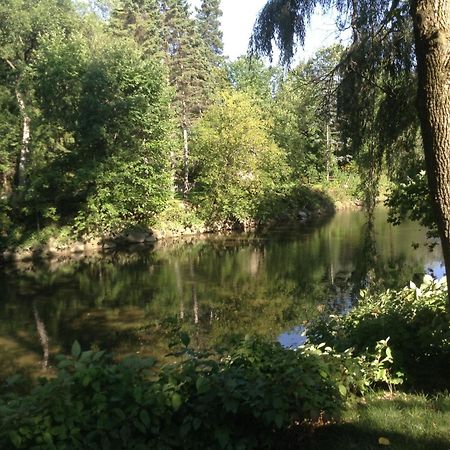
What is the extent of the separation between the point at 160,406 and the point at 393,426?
174 centimetres

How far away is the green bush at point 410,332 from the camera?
434 centimetres

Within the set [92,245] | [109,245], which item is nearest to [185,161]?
[109,245]

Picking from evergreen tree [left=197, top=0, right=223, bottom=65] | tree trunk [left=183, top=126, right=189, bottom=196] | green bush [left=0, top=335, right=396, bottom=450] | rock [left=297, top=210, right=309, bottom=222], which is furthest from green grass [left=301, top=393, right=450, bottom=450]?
evergreen tree [left=197, top=0, right=223, bottom=65]

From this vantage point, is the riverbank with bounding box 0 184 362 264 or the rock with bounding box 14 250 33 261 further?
the riverbank with bounding box 0 184 362 264

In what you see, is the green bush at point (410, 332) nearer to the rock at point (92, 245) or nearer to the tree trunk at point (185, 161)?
→ the rock at point (92, 245)

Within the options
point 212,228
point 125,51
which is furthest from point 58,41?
point 212,228

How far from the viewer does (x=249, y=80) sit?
37781mm

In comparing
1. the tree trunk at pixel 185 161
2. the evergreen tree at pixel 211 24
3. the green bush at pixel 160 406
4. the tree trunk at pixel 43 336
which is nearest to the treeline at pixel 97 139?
the tree trunk at pixel 185 161

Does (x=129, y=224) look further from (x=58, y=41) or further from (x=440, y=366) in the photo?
(x=440, y=366)

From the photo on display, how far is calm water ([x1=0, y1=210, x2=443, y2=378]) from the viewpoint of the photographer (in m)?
9.55

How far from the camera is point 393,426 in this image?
3412 mm

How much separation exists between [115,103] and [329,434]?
2036 centimetres

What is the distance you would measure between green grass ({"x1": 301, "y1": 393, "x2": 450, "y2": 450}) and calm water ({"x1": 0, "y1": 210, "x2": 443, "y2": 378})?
141 cm

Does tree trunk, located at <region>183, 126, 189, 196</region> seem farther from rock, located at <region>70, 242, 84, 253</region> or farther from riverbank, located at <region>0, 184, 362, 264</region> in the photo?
rock, located at <region>70, 242, 84, 253</region>
